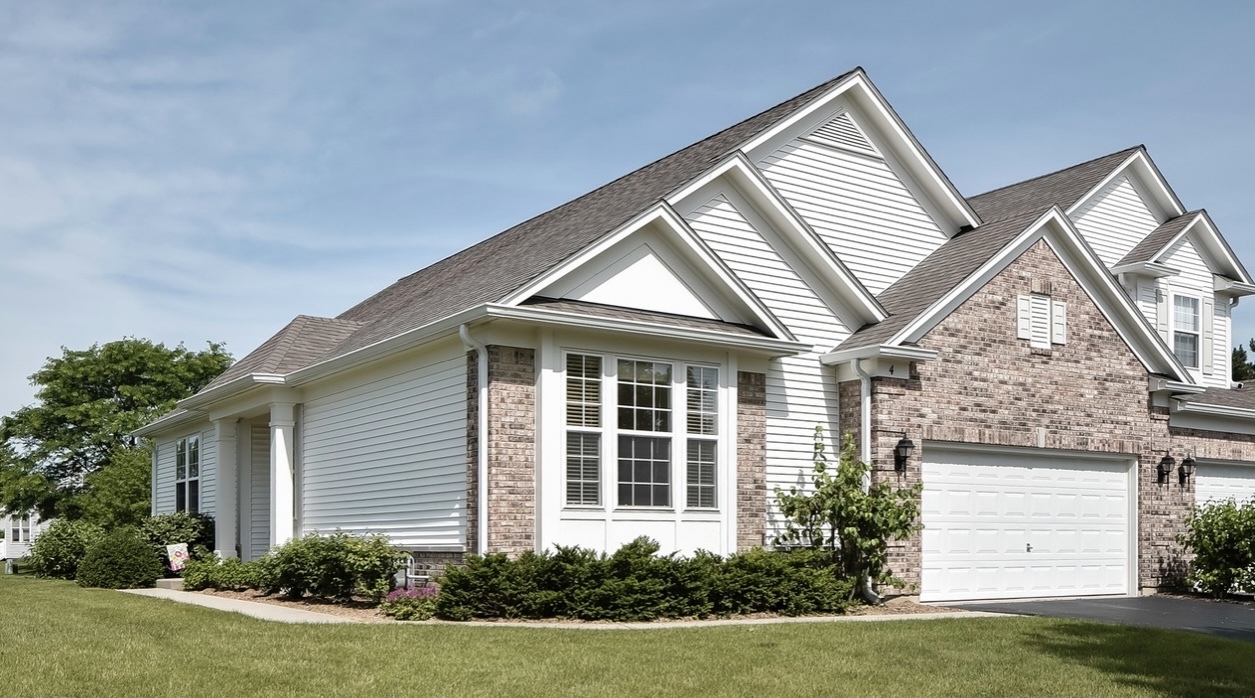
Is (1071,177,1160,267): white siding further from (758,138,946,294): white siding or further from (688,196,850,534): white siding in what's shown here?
(688,196,850,534): white siding

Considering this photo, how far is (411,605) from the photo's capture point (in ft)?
49.7

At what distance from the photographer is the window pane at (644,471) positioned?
16.6 metres

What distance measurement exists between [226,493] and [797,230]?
11995 millimetres

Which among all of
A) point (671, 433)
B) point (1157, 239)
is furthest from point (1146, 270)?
point (671, 433)

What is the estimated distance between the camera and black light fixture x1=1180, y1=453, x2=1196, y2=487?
858 inches

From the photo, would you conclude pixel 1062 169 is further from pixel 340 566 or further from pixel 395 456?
pixel 340 566

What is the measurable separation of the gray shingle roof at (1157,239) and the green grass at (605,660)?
42.2ft

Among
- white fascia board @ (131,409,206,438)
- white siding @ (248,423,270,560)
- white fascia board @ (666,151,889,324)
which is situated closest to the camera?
white fascia board @ (666,151,889,324)

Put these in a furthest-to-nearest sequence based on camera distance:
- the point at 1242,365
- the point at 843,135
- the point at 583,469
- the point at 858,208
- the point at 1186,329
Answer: the point at 1242,365 < the point at 1186,329 < the point at 843,135 < the point at 858,208 < the point at 583,469

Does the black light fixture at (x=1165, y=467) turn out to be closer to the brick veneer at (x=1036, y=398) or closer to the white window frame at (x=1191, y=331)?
the brick veneer at (x=1036, y=398)

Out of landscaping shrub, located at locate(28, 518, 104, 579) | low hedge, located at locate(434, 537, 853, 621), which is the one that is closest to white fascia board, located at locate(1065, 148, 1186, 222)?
low hedge, located at locate(434, 537, 853, 621)

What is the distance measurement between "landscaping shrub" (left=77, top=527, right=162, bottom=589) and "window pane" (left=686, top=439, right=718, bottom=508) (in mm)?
10561

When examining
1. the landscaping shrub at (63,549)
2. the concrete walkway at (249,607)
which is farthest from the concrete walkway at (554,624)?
the landscaping shrub at (63,549)

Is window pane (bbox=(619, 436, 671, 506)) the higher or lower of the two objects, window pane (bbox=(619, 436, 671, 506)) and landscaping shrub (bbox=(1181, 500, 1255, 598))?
the higher
